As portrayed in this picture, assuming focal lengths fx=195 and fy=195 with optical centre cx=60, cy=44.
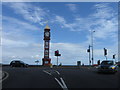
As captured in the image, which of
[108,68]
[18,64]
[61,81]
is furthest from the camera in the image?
[18,64]

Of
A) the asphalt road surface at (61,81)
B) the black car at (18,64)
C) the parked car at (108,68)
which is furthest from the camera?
the black car at (18,64)

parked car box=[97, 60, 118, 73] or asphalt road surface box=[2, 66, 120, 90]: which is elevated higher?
parked car box=[97, 60, 118, 73]

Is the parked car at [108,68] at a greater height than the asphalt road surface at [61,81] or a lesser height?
greater

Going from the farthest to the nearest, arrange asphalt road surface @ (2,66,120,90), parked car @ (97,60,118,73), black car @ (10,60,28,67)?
black car @ (10,60,28,67) < parked car @ (97,60,118,73) < asphalt road surface @ (2,66,120,90)

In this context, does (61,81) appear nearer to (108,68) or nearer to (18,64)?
(108,68)

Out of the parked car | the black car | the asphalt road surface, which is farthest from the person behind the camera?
the black car

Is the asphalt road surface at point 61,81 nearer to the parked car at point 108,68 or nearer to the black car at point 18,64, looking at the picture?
the parked car at point 108,68

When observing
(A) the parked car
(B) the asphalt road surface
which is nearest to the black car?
(A) the parked car

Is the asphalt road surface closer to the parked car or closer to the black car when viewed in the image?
the parked car

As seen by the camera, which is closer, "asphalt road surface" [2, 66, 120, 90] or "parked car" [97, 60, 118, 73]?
"asphalt road surface" [2, 66, 120, 90]

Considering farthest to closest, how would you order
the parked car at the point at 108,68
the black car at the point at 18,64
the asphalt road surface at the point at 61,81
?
the black car at the point at 18,64, the parked car at the point at 108,68, the asphalt road surface at the point at 61,81

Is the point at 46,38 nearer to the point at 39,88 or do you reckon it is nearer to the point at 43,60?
the point at 43,60

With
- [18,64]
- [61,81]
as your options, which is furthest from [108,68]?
[18,64]

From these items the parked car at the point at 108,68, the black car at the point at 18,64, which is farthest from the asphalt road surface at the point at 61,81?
the black car at the point at 18,64
